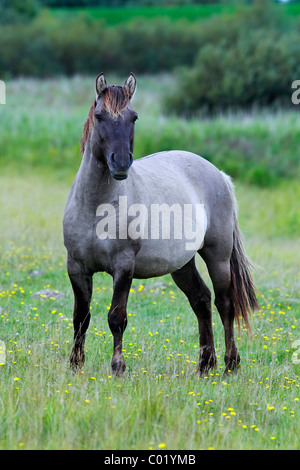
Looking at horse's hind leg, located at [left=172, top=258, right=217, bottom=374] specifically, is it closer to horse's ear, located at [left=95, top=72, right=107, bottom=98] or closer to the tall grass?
horse's ear, located at [left=95, top=72, right=107, bottom=98]

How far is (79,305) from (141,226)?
86 centimetres

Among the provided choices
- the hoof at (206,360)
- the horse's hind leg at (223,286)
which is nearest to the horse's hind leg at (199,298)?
the hoof at (206,360)

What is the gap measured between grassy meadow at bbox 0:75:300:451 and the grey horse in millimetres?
371

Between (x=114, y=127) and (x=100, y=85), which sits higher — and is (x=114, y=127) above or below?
below

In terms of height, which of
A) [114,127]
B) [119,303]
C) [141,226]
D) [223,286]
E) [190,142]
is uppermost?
[190,142]

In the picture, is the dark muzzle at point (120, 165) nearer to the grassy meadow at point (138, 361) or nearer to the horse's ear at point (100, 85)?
the horse's ear at point (100, 85)

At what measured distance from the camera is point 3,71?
129 ft

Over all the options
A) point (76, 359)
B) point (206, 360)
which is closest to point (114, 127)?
point (76, 359)

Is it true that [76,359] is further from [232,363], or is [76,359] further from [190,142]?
[190,142]

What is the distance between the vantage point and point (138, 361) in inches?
218

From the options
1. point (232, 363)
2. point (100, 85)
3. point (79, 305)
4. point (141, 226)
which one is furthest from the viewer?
point (232, 363)

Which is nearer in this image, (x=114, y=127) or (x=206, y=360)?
(x=114, y=127)

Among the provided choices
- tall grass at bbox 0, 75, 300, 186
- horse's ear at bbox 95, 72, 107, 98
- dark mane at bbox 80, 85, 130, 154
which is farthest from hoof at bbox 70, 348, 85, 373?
tall grass at bbox 0, 75, 300, 186
